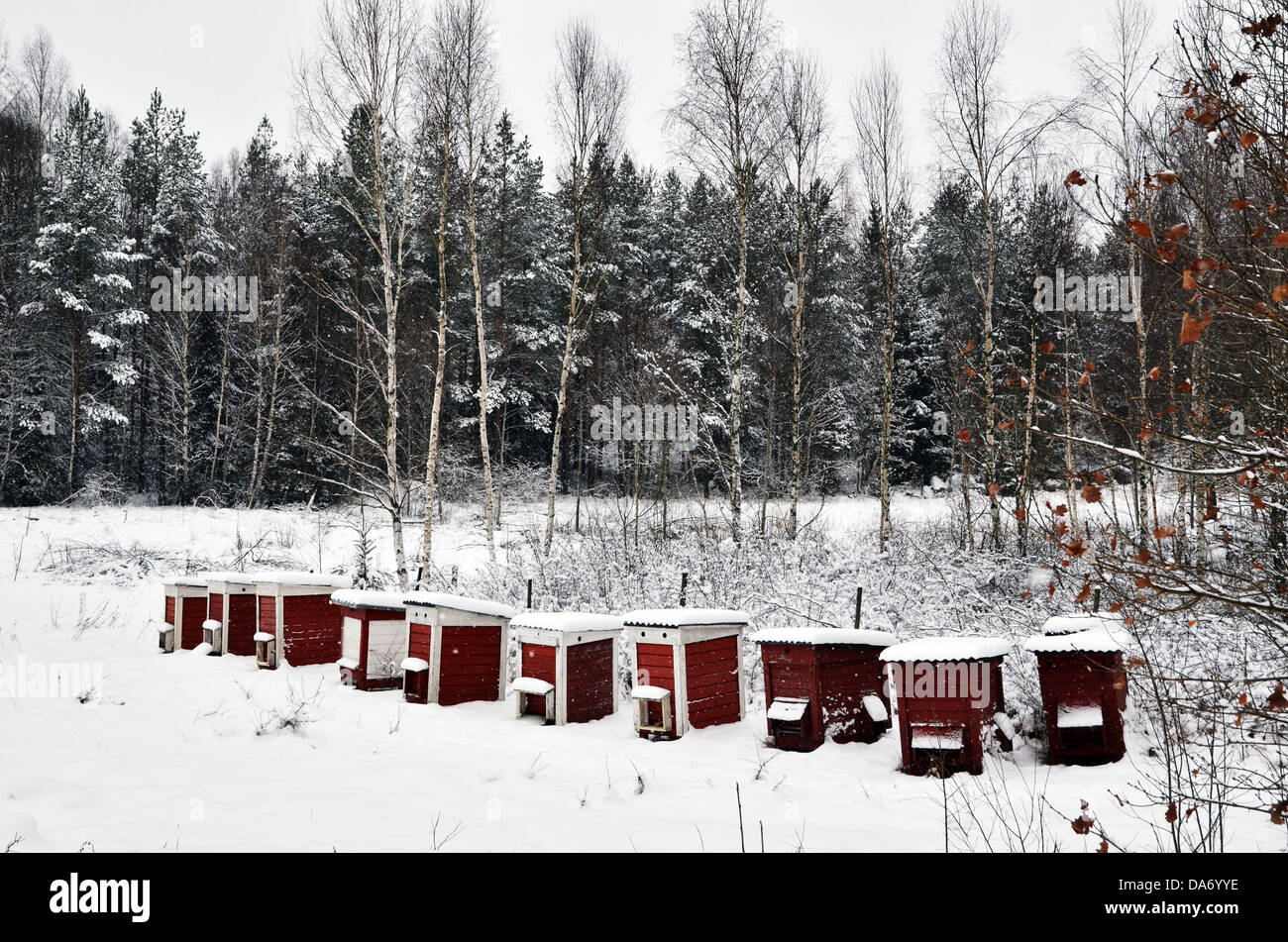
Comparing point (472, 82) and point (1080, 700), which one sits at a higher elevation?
point (472, 82)

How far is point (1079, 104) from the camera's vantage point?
45.9ft

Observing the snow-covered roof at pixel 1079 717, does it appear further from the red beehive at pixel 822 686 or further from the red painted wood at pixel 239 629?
the red painted wood at pixel 239 629

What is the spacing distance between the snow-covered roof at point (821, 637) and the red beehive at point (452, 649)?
3.16 meters

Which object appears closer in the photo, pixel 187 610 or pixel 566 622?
pixel 566 622

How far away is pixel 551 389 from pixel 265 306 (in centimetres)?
1010

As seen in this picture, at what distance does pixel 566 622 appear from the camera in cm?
736

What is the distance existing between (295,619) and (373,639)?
5.88 ft

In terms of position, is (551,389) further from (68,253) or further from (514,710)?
(514,710)

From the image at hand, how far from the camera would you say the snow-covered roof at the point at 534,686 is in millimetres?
7383

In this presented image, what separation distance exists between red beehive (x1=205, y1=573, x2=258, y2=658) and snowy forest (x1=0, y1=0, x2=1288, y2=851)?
1799mm

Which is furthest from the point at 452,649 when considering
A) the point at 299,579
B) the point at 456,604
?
the point at 299,579

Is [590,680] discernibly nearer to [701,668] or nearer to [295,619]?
[701,668]

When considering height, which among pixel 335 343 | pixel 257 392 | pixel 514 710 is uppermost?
pixel 335 343
